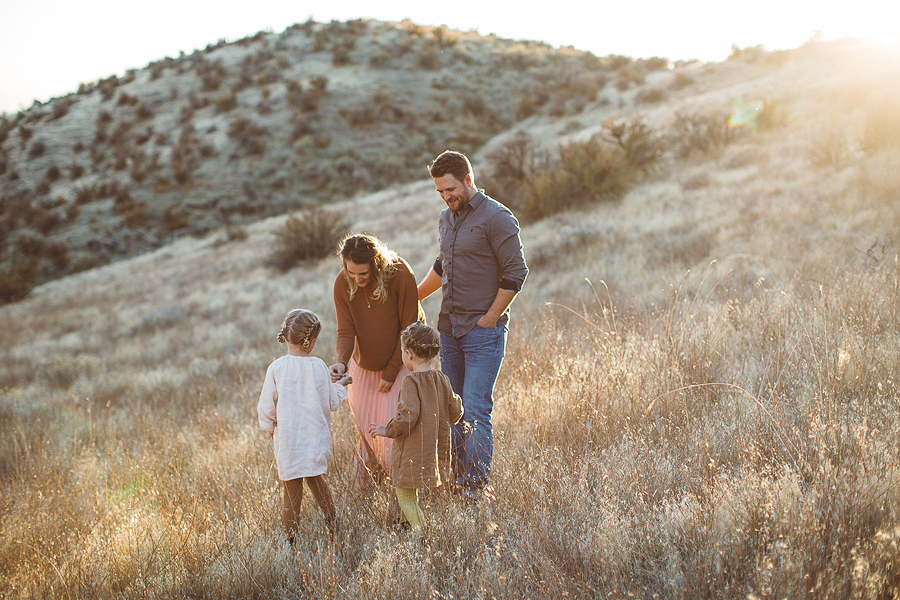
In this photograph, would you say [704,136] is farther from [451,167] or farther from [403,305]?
[403,305]

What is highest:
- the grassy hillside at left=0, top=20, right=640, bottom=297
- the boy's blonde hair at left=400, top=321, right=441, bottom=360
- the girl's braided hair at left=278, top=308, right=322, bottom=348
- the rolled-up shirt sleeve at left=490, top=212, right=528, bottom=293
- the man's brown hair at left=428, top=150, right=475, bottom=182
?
the grassy hillside at left=0, top=20, right=640, bottom=297

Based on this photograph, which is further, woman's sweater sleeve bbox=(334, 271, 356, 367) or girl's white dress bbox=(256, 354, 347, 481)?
woman's sweater sleeve bbox=(334, 271, 356, 367)

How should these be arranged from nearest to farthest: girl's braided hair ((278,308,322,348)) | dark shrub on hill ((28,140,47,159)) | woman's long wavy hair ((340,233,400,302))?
girl's braided hair ((278,308,322,348))
woman's long wavy hair ((340,233,400,302))
dark shrub on hill ((28,140,47,159))

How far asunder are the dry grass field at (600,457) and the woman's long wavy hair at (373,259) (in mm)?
1254

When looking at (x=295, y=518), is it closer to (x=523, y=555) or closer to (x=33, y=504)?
(x=523, y=555)

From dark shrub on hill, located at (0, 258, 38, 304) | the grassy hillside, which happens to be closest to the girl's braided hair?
dark shrub on hill, located at (0, 258, 38, 304)

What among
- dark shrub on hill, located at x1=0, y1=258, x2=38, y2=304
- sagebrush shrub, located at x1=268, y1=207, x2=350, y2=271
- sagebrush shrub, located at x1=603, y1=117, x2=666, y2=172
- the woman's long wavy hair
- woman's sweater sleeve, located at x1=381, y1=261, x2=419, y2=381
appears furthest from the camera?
dark shrub on hill, located at x1=0, y1=258, x2=38, y2=304

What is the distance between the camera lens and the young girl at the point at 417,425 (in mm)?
2641

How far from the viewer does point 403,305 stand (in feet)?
10.4

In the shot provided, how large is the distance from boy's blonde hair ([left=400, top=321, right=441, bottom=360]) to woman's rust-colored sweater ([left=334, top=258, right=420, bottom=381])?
0.47 m

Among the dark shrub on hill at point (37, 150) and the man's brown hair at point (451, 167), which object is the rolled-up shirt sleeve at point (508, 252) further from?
the dark shrub on hill at point (37, 150)

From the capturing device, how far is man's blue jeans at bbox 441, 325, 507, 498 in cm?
304

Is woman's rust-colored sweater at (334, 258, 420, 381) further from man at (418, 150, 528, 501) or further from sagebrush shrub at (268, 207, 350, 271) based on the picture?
sagebrush shrub at (268, 207, 350, 271)

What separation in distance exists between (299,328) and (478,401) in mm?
1164
